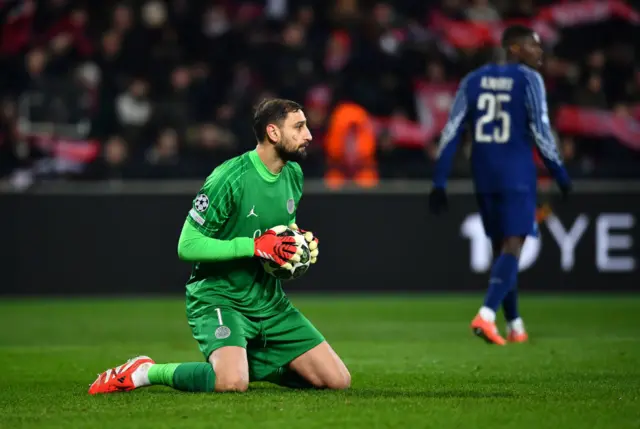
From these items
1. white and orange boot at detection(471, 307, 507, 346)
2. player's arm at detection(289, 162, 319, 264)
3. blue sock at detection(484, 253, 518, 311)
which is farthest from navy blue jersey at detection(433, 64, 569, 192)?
player's arm at detection(289, 162, 319, 264)

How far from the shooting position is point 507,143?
32.1 ft

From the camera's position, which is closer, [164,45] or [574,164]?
[574,164]

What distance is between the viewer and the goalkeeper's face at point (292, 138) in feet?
22.7

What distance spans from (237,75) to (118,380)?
34.4 feet

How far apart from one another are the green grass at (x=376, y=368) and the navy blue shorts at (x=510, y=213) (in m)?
0.90

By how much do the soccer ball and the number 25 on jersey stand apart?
3465 mm

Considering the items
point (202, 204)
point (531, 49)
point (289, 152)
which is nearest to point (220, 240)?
point (202, 204)

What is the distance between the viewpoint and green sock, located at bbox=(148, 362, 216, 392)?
6.65 metres

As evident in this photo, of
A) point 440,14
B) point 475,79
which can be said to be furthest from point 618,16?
point 475,79

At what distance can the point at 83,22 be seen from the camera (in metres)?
17.3

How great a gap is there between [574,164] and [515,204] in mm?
6031

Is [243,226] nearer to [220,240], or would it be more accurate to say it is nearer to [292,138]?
[220,240]

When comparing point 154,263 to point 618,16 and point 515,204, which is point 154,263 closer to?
point 515,204

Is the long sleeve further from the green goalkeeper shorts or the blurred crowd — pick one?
the blurred crowd
